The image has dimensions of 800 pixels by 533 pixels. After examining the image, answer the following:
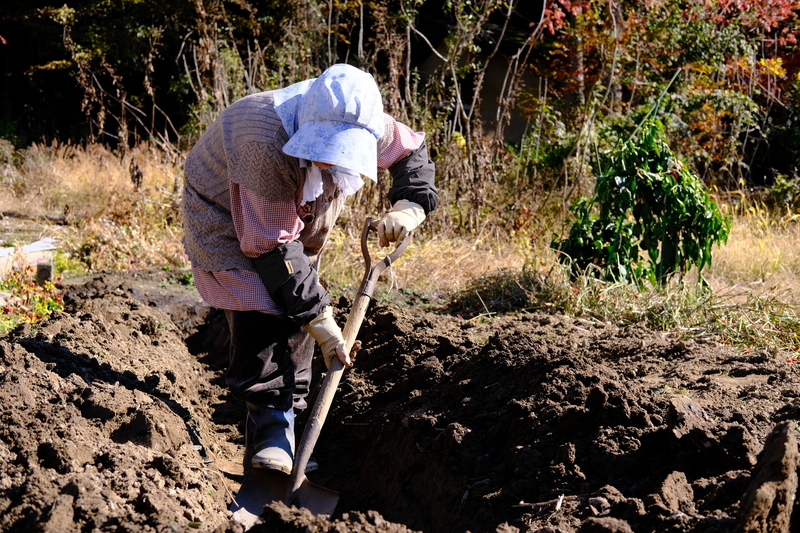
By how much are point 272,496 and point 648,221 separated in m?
3.51

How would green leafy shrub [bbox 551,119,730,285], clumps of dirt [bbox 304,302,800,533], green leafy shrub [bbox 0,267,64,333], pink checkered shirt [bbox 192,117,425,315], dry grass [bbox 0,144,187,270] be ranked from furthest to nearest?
dry grass [bbox 0,144,187,270]
green leafy shrub [bbox 551,119,730,285]
green leafy shrub [bbox 0,267,64,333]
pink checkered shirt [bbox 192,117,425,315]
clumps of dirt [bbox 304,302,800,533]

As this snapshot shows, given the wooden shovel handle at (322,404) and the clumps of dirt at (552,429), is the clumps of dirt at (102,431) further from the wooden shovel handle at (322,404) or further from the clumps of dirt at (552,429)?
the clumps of dirt at (552,429)

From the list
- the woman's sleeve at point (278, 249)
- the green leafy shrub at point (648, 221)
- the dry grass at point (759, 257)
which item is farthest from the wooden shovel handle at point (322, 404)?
the dry grass at point (759, 257)

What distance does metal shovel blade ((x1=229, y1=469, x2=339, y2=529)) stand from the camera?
299 centimetres

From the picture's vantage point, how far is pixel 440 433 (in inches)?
126

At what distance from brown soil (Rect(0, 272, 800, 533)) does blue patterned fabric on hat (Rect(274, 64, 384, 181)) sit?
3.70 ft

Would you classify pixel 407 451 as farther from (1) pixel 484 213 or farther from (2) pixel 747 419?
(1) pixel 484 213

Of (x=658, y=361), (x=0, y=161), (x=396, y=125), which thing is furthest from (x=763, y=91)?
(x=0, y=161)

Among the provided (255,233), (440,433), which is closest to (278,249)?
(255,233)

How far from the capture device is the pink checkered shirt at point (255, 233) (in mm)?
2705

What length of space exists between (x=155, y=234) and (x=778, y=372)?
549cm

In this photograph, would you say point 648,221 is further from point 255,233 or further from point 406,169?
point 255,233

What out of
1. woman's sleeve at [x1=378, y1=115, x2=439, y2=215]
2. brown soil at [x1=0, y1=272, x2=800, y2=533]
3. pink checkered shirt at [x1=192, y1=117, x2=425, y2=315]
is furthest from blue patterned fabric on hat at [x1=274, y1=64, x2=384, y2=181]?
brown soil at [x1=0, y1=272, x2=800, y2=533]

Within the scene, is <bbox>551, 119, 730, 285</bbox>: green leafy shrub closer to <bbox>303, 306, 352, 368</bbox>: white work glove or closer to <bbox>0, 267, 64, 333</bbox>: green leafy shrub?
<bbox>303, 306, 352, 368</bbox>: white work glove
